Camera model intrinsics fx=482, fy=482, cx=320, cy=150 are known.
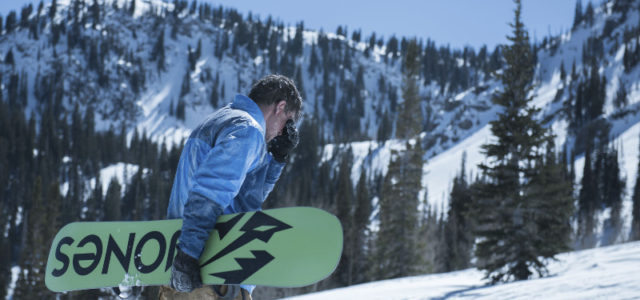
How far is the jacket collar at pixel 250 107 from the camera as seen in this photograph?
248 centimetres

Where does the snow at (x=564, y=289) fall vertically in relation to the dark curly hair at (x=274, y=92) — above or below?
below

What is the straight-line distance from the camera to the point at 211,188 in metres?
2.18

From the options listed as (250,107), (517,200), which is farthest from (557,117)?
(250,107)

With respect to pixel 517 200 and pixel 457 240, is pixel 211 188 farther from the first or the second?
pixel 457 240

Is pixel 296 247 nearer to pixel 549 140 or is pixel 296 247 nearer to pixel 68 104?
pixel 549 140

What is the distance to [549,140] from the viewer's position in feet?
40.2

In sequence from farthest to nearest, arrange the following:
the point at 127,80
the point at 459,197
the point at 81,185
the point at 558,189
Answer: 1. the point at 127,80
2. the point at 81,185
3. the point at 459,197
4. the point at 558,189

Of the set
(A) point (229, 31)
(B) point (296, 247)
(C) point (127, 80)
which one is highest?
(A) point (229, 31)

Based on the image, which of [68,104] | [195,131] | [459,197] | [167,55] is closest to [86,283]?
[195,131]

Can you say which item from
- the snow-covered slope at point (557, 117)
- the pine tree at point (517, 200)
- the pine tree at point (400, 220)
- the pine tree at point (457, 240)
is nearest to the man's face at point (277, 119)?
the pine tree at point (517, 200)

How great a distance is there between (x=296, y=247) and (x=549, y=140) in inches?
453

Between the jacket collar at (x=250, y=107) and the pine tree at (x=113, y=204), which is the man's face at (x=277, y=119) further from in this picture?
the pine tree at (x=113, y=204)

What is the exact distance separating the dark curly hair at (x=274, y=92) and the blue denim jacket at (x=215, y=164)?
0.12 metres

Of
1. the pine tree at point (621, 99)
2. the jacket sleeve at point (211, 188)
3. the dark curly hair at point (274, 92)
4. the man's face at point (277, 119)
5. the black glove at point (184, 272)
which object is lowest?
the black glove at point (184, 272)
